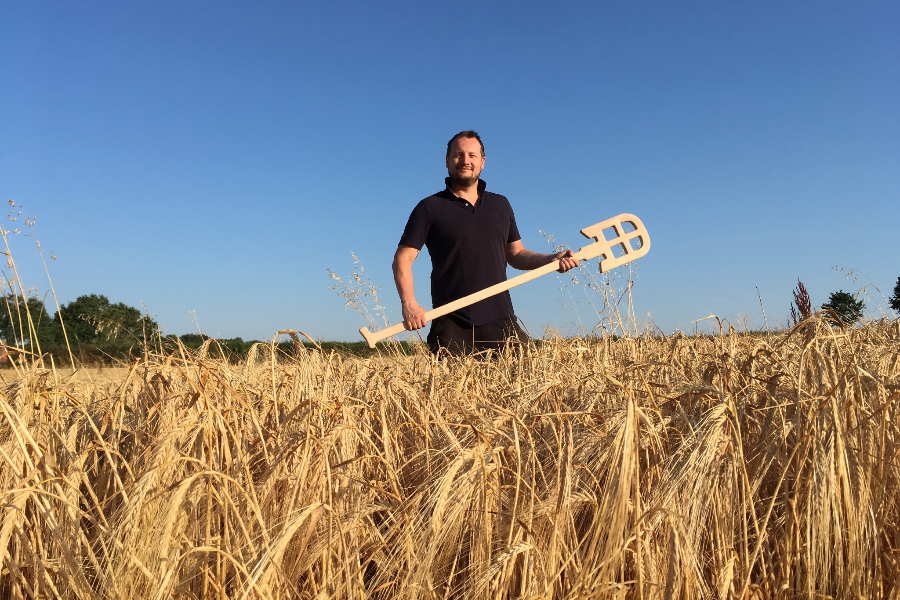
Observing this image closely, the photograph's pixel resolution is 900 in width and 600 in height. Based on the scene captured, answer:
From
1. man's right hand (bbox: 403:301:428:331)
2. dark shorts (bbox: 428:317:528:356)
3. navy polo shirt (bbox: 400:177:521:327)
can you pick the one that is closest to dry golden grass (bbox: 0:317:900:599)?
man's right hand (bbox: 403:301:428:331)

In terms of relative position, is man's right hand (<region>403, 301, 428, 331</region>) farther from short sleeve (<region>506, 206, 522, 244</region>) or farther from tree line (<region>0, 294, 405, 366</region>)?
short sleeve (<region>506, 206, 522, 244</region>)

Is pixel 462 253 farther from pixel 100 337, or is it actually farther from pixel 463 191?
pixel 100 337

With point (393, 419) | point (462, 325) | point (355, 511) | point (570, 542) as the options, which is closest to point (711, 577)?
point (570, 542)

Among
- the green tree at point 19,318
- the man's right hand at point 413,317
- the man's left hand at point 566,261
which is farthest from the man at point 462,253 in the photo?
the green tree at point 19,318

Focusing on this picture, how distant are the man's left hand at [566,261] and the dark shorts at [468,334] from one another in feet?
2.07

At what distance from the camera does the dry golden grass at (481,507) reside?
113cm

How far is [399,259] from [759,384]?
3.14 m

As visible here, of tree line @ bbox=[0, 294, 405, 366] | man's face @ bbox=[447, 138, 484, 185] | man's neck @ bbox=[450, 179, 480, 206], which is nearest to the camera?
tree line @ bbox=[0, 294, 405, 366]

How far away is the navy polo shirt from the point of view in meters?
4.72

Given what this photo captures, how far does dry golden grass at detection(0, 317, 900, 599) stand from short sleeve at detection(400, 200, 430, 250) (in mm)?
3021

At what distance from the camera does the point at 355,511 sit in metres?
1.35

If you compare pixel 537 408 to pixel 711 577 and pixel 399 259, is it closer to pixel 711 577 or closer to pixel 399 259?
pixel 711 577

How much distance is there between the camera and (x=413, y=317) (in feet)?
13.6

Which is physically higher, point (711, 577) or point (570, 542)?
point (570, 542)
